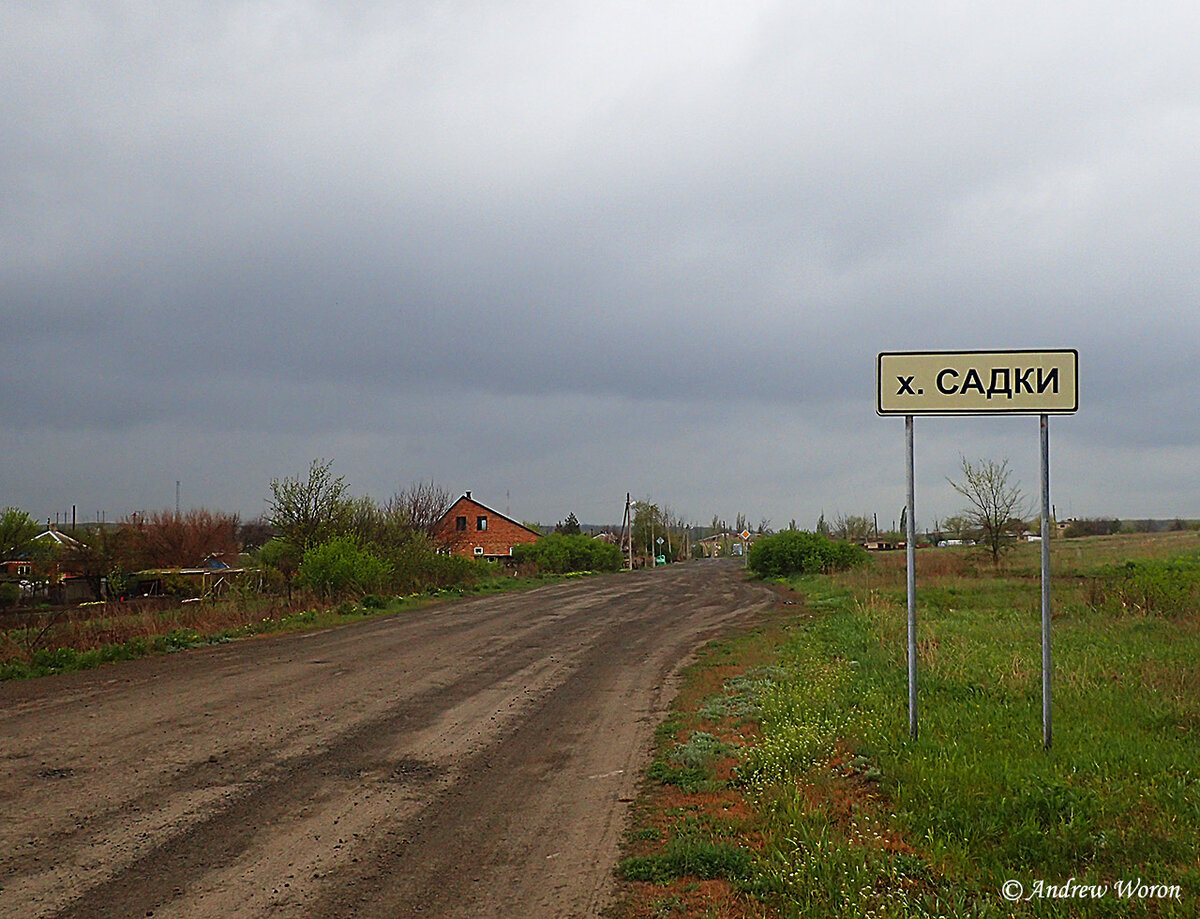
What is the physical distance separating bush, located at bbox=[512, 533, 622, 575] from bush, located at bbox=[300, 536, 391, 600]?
28.6 meters

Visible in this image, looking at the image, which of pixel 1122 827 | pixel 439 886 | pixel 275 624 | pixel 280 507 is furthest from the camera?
pixel 280 507

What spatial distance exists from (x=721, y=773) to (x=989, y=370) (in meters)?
3.90

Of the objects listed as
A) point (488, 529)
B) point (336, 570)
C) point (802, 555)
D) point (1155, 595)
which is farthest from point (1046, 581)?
point (488, 529)

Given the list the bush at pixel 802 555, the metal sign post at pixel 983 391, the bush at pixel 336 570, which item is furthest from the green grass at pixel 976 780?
the bush at pixel 802 555

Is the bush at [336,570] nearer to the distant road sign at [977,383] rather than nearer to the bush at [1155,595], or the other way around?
the bush at [1155,595]

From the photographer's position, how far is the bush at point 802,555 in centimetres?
4619

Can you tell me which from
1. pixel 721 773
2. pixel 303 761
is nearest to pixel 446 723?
pixel 303 761

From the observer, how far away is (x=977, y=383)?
7652 millimetres

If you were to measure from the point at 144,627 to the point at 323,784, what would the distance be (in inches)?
451

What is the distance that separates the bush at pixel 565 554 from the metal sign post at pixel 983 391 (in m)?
47.5

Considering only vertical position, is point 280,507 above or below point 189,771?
above

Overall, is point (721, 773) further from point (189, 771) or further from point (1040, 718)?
point (189, 771)

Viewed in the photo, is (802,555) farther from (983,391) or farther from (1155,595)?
(983,391)

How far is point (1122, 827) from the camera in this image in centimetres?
569
